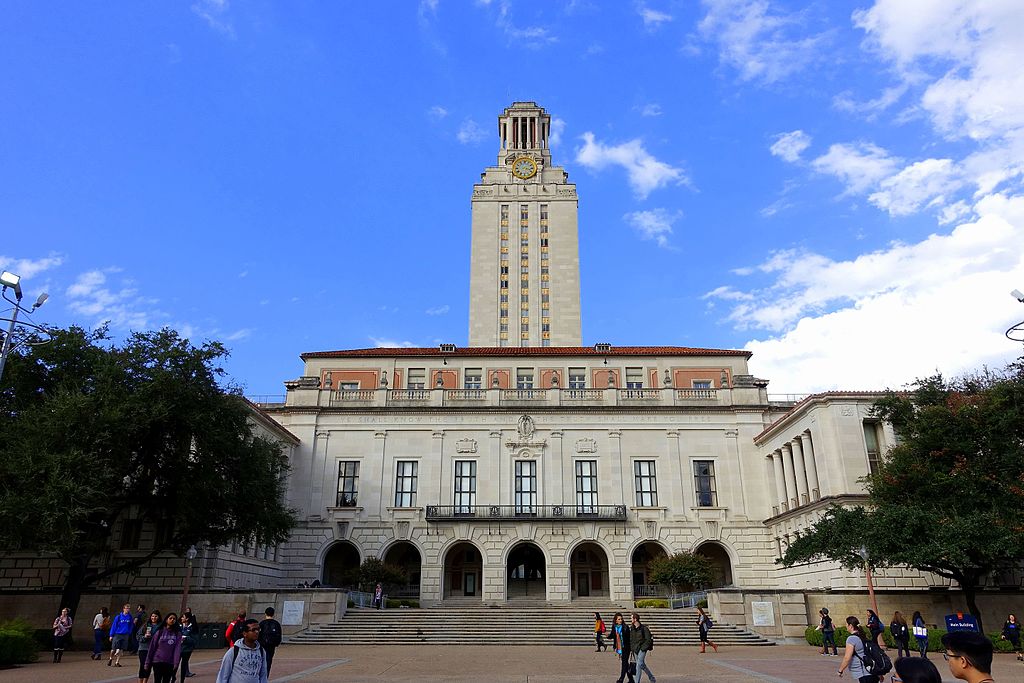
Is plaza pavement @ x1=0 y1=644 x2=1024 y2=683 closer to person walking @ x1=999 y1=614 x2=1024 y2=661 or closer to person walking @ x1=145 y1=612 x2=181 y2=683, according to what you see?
person walking @ x1=999 y1=614 x2=1024 y2=661

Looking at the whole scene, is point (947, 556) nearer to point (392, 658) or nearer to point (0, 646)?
point (392, 658)

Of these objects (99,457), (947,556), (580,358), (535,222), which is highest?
(535,222)

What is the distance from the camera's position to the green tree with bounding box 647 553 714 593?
3850 cm

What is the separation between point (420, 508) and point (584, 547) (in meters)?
11.1

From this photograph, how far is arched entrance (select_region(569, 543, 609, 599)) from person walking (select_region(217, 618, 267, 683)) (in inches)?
1533

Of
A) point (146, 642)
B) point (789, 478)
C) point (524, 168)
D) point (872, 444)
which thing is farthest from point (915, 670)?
point (524, 168)

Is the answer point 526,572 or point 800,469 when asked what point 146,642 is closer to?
point 526,572

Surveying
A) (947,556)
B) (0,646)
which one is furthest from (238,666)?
(947,556)

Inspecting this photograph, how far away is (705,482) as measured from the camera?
45.8m

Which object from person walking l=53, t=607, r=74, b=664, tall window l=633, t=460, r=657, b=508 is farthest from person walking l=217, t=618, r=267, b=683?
tall window l=633, t=460, r=657, b=508

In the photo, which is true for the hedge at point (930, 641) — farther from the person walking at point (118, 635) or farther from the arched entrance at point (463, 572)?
the arched entrance at point (463, 572)

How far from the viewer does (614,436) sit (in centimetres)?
4644

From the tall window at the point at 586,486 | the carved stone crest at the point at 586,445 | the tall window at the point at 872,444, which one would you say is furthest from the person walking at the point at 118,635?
the tall window at the point at 872,444

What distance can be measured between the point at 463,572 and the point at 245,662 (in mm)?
40107
